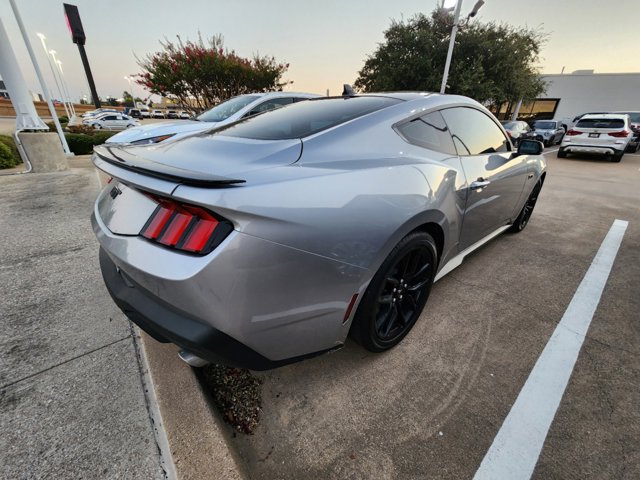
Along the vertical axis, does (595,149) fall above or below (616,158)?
above

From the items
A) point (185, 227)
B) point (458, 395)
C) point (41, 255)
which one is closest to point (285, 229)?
point (185, 227)

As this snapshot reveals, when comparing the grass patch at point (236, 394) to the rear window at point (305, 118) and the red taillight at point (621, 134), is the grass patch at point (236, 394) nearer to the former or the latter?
the rear window at point (305, 118)

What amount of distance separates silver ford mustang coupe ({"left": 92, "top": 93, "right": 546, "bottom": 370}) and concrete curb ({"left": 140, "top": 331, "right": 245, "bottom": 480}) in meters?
0.14

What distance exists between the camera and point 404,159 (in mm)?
1753

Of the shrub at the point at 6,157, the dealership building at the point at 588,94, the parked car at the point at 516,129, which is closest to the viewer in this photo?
the shrub at the point at 6,157

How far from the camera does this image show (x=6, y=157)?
6.73 metres

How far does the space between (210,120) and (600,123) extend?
42.0 ft

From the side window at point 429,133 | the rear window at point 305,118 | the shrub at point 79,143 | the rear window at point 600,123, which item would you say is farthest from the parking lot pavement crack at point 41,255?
the rear window at point 600,123

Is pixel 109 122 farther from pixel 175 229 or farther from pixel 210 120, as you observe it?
pixel 175 229

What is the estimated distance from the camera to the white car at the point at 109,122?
21.6m

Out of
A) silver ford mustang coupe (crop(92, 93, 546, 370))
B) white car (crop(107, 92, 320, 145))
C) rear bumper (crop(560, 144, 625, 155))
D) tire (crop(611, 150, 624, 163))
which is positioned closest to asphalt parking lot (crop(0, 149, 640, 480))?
silver ford mustang coupe (crop(92, 93, 546, 370))

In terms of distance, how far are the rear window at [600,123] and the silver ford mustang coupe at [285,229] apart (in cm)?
1247

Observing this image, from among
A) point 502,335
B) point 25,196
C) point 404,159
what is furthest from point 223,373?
point 25,196

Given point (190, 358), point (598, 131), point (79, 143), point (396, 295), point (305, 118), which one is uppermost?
point (305, 118)
